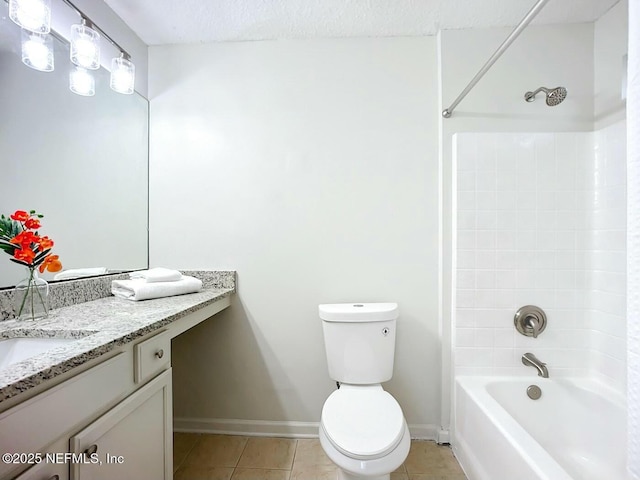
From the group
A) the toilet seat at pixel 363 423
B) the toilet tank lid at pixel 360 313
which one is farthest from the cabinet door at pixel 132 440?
the toilet tank lid at pixel 360 313

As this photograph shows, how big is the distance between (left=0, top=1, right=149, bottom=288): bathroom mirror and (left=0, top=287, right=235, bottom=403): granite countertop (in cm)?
24

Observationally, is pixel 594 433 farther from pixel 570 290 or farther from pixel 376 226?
pixel 376 226

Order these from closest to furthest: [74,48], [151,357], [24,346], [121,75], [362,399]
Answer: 1. [24,346]
2. [151,357]
3. [74,48]
4. [362,399]
5. [121,75]

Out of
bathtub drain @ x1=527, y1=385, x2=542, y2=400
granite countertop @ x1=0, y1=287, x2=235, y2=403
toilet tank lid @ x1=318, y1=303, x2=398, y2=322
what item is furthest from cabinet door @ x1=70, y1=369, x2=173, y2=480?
bathtub drain @ x1=527, y1=385, x2=542, y2=400

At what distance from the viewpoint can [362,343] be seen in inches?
66.5

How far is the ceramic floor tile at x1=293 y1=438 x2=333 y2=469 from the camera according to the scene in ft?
5.53

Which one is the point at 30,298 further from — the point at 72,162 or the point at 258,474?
the point at 258,474

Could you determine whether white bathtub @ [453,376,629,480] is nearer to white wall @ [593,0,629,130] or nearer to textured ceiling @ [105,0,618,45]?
white wall @ [593,0,629,130]

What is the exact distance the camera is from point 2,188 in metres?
1.19

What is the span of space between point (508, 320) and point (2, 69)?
2.45 meters

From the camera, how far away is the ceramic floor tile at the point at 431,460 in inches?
63.7

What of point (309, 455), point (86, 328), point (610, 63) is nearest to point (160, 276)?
point (86, 328)

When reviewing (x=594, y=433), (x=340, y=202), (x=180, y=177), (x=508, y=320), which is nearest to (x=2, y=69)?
(x=180, y=177)

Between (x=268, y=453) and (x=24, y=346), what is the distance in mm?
1272
